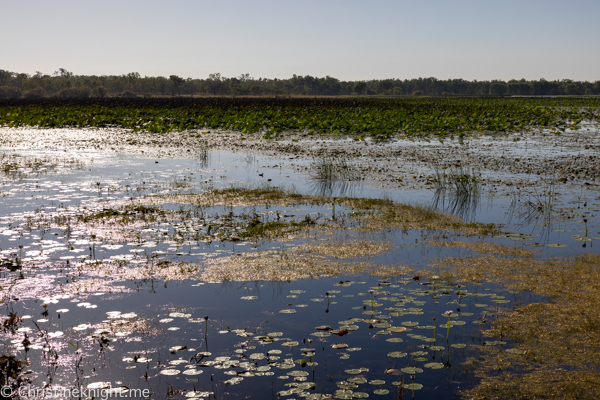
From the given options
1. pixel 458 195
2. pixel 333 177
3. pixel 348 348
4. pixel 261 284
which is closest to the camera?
pixel 348 348

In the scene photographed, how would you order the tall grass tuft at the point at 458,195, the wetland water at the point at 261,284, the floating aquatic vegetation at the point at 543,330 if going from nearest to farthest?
1. the floating aquatic vegetation at the point at 543,330
2. the wetland water at the point at 261,284
3. the tall grass tuft at the point at 458,195

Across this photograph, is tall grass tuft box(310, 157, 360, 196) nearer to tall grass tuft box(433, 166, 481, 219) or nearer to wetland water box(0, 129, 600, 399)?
wetland water box(0, 129, 600, 399)

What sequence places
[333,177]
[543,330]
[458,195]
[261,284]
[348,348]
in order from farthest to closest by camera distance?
1. [333,177]
2. [458,195]
3. [261,284]
4. [543,330]
5. [348,348]

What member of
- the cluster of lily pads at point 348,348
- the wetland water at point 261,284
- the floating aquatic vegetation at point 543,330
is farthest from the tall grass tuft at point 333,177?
the cluster of lily pads at point 348,348

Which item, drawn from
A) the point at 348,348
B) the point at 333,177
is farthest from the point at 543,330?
the point at 333,177

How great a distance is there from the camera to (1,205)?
1326 cm

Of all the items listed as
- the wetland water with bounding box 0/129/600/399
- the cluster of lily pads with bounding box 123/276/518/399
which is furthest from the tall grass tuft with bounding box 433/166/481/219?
the cluster of lily pads with bounding box 123/276/518/399

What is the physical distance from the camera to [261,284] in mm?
8211

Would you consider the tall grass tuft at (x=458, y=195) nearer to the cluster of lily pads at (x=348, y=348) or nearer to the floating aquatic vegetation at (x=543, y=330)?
the floating aquatic vegetation at (x=543, y=330)

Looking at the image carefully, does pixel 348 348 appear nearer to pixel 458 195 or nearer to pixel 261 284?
pixel 261 284

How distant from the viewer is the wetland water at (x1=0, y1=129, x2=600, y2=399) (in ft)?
18.0

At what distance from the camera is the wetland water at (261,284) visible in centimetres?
548

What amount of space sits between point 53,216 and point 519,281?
33.3 feet

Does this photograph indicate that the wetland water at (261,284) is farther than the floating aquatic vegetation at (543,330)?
Yes
